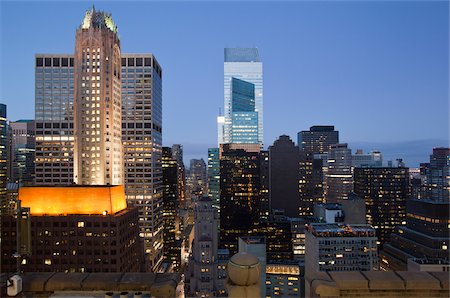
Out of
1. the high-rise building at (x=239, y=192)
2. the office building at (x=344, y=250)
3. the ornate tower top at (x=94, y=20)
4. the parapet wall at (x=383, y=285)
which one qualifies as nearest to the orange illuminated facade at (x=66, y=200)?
the office building at (x=344, y=250)

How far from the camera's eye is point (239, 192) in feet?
593

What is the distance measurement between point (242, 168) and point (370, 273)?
17397cm

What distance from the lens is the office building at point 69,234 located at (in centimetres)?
7106

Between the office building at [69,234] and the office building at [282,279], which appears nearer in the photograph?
the office building at [69,234]

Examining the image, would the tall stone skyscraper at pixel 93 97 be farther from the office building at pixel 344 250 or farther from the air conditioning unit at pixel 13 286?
the air conditioning unit at pixel 13 286

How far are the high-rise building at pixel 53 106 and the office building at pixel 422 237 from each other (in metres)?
116

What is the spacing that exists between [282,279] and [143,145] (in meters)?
70.9

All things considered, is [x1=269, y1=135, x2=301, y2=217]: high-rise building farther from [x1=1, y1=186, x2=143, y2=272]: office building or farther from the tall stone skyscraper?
[x1=1, y1=186, x2=143, y2=272]: office building

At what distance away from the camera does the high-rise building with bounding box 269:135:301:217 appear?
196 m

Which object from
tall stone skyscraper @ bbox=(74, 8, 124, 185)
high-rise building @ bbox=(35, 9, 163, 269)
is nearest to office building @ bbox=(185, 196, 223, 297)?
high-rise building @ bbox=(35, 9, 163, 269)

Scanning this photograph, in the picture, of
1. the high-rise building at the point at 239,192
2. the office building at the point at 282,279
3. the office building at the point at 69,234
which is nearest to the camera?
the office building at the point at 69,234

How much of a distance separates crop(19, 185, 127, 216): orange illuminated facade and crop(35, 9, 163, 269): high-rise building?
41973 millimetres

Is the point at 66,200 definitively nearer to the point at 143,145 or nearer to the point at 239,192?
the point at 143,145

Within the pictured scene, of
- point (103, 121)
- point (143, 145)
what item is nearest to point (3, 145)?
point (143, 145)
